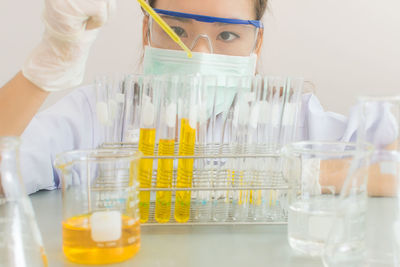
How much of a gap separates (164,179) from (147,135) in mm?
114

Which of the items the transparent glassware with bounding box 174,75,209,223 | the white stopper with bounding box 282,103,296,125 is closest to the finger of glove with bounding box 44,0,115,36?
the transparent glassware with bounding box 174,75,209,223

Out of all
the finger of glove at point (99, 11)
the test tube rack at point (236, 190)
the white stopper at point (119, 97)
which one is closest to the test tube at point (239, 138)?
the test tube rack at point (236, 190)

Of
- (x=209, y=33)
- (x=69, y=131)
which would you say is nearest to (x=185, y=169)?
(x=209, y=33)

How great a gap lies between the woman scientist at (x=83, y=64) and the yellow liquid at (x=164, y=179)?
21cm

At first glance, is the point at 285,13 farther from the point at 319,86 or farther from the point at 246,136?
the point at 246,136

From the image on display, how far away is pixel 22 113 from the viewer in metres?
1.29

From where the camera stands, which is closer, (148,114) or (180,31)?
(148,114)

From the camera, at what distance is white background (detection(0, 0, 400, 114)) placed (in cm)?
271


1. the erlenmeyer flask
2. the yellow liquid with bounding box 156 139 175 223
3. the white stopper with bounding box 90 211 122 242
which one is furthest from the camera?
the yellow liquid with bounding box 156 139 175 223

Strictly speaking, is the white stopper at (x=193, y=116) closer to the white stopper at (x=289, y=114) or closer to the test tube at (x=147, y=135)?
the test tube at (x=147, y=135)

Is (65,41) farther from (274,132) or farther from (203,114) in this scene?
(274,132)

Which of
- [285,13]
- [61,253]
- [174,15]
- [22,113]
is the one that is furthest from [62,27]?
[285,13]

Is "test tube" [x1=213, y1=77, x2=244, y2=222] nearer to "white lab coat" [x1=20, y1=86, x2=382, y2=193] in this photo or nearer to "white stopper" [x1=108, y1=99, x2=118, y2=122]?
"white stopper" [x1=108, y1=99, x2=118, y2=122]

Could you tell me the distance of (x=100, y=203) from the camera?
0.81 m
